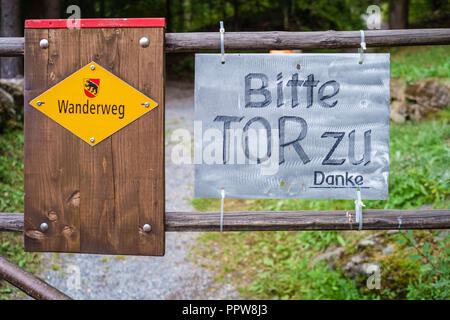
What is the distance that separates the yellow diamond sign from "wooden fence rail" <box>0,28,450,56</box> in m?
0.33

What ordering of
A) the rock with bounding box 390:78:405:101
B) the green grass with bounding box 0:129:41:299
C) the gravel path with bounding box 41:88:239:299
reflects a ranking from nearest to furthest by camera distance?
1. the gravel path with bounding box 41:88:239:299
2. the green grass with bounding box 0:129:41:299
3. the rock with bounding box 390:78:405:101

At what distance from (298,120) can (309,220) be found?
545 mm

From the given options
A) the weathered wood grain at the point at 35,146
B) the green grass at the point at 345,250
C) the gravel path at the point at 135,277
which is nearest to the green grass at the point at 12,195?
the gravel path at the point at 135,277

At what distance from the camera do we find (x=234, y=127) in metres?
2.41

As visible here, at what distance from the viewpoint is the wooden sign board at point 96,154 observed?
7.61 ft

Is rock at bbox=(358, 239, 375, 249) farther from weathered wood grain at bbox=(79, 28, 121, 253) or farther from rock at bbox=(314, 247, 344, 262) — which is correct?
weathered wood grain at bbox=(79, 28, 121, 253)

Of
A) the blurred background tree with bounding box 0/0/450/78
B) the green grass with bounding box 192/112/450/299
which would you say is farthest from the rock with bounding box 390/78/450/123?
the blurred background tree with bounding box 0/0/450/78

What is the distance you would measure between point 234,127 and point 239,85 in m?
0.23

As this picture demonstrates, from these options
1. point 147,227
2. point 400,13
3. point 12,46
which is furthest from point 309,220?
point 400,13

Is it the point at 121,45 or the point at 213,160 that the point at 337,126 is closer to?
the point at 213,160

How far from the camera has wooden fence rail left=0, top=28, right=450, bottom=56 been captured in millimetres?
2342

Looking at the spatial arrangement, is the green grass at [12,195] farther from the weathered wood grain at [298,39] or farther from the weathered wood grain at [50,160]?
the weathered wood grain at [298,39]

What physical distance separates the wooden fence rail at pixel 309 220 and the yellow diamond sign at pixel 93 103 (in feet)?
1.91

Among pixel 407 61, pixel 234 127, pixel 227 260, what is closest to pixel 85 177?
pixel 234 127
